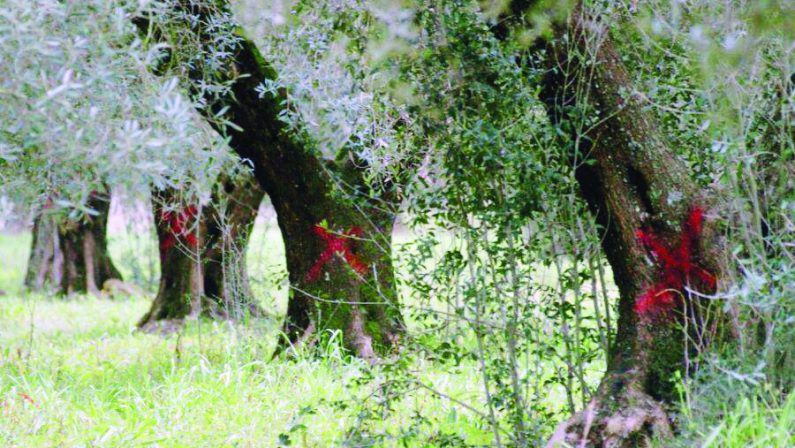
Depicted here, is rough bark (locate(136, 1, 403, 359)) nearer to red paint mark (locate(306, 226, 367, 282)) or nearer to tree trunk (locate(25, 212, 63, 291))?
red paint mark (locate(306, 226, 367, 282))

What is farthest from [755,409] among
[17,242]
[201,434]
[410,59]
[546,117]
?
[17,242]

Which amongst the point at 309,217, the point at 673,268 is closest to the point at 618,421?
the point at 673,268

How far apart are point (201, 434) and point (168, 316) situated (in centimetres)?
555

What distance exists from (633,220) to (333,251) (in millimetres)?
3158

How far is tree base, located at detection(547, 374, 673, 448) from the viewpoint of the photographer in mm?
4469

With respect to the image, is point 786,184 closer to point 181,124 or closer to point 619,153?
point 619,153

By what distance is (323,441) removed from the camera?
549 centimetres

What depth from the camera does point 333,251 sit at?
745 cm

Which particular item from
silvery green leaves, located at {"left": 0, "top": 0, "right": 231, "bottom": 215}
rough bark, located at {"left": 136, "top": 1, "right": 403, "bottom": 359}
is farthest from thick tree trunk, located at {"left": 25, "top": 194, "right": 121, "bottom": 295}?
silvery green leaves, located at {"left": 0, "top": 0, "right": 231, "bottom": 215}

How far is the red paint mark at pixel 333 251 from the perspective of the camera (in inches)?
293

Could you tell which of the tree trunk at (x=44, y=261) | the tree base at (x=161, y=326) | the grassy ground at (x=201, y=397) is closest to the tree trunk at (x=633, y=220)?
the grassy ground at (x=201, y=397)

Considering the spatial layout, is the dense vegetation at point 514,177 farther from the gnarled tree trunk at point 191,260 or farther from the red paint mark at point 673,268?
the gnarled tree trunk at point 191,260

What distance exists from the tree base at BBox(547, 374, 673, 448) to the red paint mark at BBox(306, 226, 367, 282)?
3061 millimetres

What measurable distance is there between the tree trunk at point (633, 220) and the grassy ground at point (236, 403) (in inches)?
15.7
